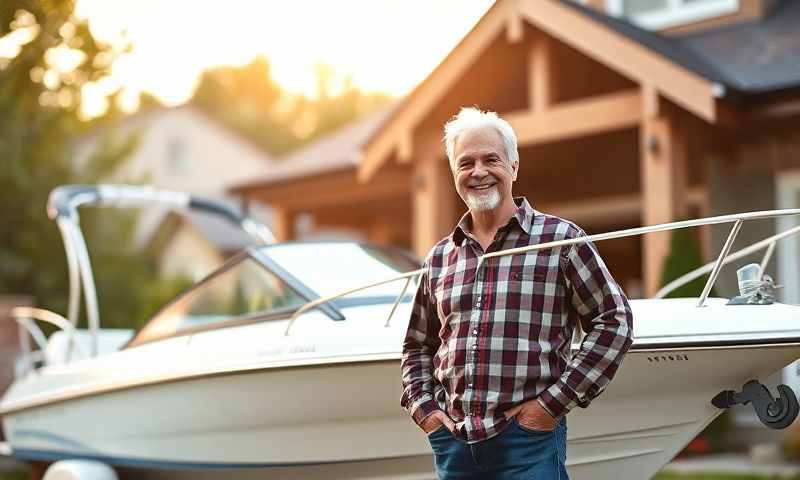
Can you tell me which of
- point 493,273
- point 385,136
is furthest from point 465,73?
point 493,273

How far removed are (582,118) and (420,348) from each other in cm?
687

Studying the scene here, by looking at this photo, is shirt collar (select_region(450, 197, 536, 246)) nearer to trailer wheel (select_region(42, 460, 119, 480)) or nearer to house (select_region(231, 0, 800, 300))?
trailer wheel (select_region(42, 460, 119, 480))

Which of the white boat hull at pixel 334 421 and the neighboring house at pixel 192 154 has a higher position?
the neighboring house at pixel 192 154

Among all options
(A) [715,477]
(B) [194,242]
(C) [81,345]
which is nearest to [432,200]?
(A) [715,477]

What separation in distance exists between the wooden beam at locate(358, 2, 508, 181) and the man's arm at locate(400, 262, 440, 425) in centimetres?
671

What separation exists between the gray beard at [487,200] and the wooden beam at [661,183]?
631cm

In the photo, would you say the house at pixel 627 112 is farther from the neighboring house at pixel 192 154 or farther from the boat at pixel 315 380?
the neighboring house at pixel 192 154

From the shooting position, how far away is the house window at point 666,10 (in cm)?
1138

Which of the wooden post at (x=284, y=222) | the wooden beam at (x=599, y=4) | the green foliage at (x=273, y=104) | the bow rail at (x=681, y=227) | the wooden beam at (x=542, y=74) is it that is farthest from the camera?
the green foliage at (x=273, y=104)

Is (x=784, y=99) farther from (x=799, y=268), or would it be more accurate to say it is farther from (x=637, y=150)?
(x=637, y=150)

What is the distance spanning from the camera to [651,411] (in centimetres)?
392

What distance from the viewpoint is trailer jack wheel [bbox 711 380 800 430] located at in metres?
3.45

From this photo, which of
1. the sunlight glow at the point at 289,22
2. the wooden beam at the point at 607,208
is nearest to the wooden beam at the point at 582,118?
the sunlight glow at the point at 289,22

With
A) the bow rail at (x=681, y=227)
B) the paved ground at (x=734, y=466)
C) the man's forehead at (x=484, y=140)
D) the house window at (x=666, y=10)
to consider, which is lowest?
the paved ground at (x=734, y=466)
